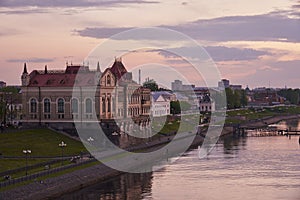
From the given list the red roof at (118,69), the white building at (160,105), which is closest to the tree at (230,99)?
the white building at (160,105)

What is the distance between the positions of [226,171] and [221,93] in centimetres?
12345

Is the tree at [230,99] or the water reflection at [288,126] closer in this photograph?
the water reflection at [288,126]

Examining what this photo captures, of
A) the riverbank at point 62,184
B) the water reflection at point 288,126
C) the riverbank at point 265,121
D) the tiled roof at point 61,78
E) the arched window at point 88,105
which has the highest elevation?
the tiled roof at point 61,78

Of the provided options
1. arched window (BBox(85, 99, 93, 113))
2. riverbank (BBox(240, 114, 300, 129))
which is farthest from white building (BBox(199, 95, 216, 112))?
arched window (BBox(85, 99, 93, 113))

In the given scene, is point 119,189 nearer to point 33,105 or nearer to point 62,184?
point 62,184

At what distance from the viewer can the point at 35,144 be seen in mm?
71125

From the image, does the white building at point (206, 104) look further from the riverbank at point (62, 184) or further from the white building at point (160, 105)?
the riverbank at point (62, 184)

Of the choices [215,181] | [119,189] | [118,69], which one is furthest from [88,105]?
[119,189]

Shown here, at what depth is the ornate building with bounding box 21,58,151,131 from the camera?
8394 cm

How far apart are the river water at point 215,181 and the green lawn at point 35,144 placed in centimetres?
830

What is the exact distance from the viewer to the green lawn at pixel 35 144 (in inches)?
2525

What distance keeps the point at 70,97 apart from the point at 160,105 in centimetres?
5328

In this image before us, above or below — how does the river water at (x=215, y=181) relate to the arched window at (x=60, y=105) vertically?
below

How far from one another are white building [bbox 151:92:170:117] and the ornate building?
4183cm
